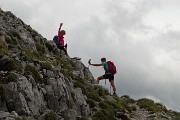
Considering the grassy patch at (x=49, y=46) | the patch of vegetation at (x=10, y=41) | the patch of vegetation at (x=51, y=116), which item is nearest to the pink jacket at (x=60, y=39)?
the grassy patch at (x=49, y=46)

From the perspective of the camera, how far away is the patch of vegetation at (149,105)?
31953 millimetres

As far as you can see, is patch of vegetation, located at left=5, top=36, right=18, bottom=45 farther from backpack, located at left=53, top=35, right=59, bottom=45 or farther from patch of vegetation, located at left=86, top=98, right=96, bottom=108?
backpack, located at left=53, top=35, right=59, bottom=45

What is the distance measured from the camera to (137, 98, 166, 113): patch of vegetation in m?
32.0

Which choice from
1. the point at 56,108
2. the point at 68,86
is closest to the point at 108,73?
the point at 68,86

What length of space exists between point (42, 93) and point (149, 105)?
1503cm

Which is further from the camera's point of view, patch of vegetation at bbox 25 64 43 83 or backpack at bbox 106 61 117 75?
backpack at bbox 106 61 117 75

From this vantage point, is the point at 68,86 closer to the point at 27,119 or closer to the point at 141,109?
the point at 27,119

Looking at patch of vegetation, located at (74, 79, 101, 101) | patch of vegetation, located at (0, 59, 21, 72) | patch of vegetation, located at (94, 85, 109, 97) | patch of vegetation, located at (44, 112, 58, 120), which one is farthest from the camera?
patch of vegetation, located at (94, 85, 109, 97)

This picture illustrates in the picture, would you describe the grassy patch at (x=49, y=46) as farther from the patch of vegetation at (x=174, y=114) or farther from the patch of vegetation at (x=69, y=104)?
the patch of vegetation at (x=174, y=114)

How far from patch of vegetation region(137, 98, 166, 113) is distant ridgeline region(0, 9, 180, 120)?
95 millimetres

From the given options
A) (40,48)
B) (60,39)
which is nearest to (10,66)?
(40,48)

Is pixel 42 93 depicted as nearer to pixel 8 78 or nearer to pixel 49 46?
pixel 8 78

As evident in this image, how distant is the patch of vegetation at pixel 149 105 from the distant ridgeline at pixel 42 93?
0.09 metres

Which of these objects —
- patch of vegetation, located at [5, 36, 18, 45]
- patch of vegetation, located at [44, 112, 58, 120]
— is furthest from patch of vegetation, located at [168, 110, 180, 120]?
patch of vegetation, located at [44, 112, 58, 120]
